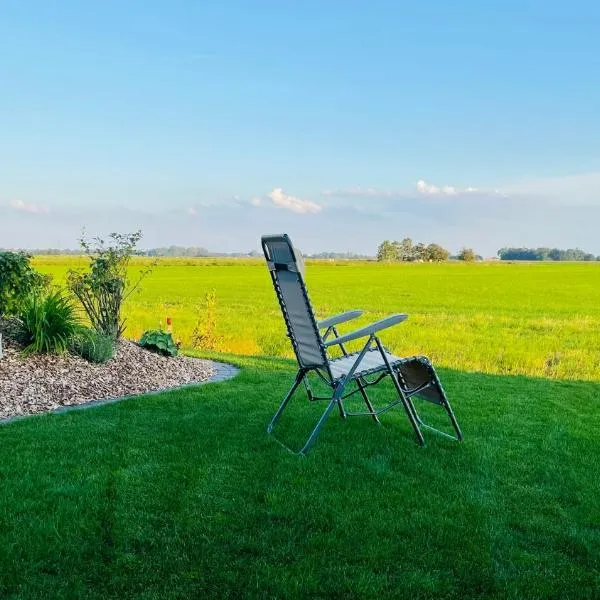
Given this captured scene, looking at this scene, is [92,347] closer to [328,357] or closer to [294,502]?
[328,357]

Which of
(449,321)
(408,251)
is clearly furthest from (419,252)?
(449,321)

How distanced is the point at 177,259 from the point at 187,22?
52984 millimetres

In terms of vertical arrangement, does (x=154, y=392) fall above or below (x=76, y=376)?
below

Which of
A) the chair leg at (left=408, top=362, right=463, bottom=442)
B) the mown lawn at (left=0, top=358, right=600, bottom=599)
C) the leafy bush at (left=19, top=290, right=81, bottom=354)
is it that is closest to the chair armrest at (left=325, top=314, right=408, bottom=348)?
the chair leg at (left=408, top=362, right=463, bottom=442)

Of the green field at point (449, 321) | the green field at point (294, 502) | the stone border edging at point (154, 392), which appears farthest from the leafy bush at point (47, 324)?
the green field at point (449, 321)

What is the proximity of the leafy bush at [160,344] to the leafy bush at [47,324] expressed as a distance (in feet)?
3.18

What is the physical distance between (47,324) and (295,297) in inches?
149

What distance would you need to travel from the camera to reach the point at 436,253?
390 feet

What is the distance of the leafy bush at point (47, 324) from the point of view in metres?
7.25

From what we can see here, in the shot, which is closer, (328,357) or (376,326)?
(376,326)

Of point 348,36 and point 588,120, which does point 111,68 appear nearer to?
point 348,36

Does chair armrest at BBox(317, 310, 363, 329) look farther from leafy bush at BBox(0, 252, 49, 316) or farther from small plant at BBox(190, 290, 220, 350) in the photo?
small plant at BBox(190, 290, 220, 350)

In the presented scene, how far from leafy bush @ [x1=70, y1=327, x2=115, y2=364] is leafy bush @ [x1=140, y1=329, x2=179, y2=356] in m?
0.85

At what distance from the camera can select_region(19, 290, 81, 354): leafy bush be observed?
7254mm
